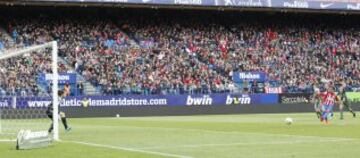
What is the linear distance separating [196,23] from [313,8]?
1033cm

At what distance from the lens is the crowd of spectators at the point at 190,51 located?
54.9m

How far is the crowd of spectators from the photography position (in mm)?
54938

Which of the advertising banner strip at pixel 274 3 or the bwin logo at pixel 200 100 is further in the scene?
the advertising banner strip at pixel 274 3

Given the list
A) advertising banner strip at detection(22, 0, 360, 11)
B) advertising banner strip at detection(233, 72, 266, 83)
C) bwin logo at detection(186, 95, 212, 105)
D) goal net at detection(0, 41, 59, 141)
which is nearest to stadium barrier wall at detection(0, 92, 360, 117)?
bwin logo at detection(186, 95, 212, 105)

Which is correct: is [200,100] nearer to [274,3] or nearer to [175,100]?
[175,100]

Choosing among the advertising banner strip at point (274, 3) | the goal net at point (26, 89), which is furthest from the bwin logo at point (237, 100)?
the goal net at point (26, 89)

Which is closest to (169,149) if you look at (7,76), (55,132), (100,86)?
(55,132)

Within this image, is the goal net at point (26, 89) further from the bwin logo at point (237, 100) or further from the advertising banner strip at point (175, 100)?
the bwin logo at point (237, 100)

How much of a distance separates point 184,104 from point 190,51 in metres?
8.94

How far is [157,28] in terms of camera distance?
62.9m

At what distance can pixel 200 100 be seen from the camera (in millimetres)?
54562

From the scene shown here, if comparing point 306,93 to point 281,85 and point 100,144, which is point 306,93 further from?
point 100,144

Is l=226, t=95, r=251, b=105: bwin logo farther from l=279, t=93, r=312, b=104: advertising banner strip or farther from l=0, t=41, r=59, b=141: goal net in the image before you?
l=0, t=41, r=59, b=141: goal net

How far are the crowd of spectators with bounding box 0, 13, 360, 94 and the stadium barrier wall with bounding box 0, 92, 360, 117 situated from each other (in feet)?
3.21
